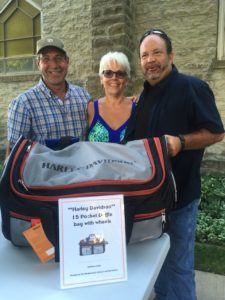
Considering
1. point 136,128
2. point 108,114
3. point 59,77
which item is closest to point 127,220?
point 136,128

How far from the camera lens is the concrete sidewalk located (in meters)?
2.53

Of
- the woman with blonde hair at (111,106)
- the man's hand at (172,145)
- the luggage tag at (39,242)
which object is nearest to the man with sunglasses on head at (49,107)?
the woman with blonde hair at (111,106)

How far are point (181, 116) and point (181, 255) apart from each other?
798 millimetres

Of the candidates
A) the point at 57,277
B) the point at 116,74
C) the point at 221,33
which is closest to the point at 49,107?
the point at 116,74

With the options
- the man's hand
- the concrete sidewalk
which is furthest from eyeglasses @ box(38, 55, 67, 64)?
the concrete sidewalk

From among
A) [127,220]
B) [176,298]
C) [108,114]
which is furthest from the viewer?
[108,114]

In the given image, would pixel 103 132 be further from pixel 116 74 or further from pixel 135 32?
pixel 135 32

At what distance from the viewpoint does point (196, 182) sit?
184 cm

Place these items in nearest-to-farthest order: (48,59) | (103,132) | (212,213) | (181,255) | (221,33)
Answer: (181,255), (103,132), (48,59), (212,213), (221,33)

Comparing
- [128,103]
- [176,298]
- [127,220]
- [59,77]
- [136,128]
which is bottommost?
[176,298]

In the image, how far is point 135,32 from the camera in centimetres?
677

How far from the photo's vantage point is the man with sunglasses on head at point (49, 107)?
1964 mm

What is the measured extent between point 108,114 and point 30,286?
1.27 m

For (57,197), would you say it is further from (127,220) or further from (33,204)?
(127,220)
